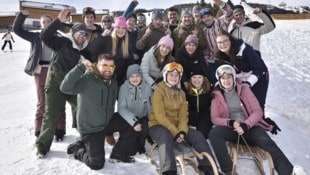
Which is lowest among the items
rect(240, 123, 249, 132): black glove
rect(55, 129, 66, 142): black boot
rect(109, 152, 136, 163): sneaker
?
rect(109, 152, 136, 163): sneaker

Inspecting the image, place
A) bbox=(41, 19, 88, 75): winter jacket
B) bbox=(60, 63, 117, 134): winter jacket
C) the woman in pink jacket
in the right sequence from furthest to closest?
bbox=(41, 19, 88, 75): winter jacket, bbox=(60, 63, 117, 134): winter jacket, the woman in pink jacket

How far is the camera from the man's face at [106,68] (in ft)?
14.5

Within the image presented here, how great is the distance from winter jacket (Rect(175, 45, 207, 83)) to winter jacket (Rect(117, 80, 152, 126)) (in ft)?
2.62

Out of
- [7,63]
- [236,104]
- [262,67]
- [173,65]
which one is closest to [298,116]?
[262,67]

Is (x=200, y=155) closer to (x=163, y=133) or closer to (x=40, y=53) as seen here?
(x=163, y=133)

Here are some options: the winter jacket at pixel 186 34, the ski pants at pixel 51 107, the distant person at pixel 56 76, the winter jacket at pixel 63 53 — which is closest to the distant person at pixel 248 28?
the winter jacket at pixel 186 34

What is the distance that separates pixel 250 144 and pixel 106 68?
2137mm

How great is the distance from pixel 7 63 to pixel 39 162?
14.0 metres

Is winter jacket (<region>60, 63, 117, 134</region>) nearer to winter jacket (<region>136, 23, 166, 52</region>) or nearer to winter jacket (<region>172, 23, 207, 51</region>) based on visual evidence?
winter jacket (<region>136, 23, 166, 52</region>)

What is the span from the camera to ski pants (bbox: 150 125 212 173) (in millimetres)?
3846

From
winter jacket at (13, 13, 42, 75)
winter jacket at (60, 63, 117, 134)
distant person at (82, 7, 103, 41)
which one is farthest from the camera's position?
distant person at (82, 7, 103, 41)

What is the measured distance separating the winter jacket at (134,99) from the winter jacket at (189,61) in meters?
0.80

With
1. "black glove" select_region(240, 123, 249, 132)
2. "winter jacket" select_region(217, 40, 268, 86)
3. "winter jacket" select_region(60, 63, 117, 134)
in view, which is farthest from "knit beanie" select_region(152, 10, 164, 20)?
"black glove" select_region(240, 123, 249, 132)

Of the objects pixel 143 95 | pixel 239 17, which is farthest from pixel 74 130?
pixel 239 17
